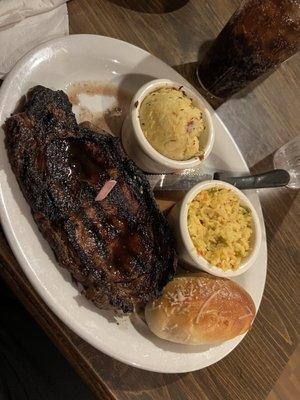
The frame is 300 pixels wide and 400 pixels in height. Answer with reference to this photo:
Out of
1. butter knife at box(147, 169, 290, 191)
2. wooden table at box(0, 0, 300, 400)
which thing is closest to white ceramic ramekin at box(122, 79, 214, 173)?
butter knife at box(147, 169, 290, 191)

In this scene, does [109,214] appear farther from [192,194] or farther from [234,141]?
[234,141]

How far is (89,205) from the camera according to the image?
1.28m

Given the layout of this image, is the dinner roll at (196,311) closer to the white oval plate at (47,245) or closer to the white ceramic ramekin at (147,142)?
the white oval plate at (47,245)

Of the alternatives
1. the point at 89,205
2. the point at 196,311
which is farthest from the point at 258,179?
the point at 89,205

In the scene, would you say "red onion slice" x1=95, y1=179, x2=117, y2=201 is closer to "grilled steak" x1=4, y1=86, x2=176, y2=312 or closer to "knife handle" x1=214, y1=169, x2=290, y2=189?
"grilled steak" x1=4, y1=86, x2=176, y2=312

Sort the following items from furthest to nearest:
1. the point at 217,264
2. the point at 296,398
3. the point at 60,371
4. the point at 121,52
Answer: the point at 296,398 < the point at 60,371 < the point at 121,52 < the point at 217,264

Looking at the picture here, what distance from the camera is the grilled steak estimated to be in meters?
1.22

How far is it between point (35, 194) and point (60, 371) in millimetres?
713

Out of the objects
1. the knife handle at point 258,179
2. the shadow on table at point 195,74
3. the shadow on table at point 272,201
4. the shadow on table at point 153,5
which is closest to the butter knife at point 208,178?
the knife handle at point 258,179

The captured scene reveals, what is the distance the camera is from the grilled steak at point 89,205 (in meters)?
1.22

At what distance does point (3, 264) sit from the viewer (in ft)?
4.23

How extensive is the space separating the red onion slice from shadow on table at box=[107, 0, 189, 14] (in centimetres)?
67

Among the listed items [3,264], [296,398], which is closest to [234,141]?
[3,264]

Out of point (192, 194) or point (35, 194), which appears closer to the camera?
point (35, 194)
